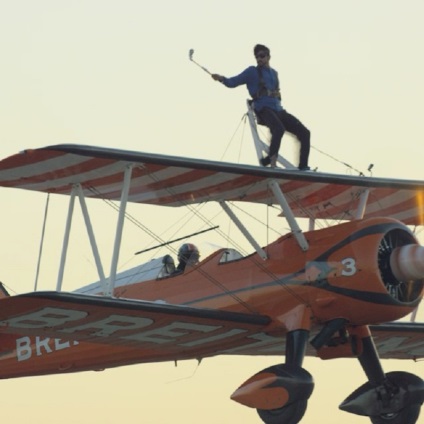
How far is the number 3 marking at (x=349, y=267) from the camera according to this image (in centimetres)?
1806

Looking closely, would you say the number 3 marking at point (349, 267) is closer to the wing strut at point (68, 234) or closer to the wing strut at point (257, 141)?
the wing strut at point (257, 141)

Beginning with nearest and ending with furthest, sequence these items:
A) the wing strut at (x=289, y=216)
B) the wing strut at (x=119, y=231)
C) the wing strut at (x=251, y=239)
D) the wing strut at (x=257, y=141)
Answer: the wing strut at (x=119, y=231), the wing strut at (x=289, y=216), the wing strut at (x=251, y=239), the wing strut at (x=257, y=141)

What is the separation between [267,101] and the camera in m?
19.2

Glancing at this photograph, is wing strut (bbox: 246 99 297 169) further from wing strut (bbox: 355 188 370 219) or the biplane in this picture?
wing strut (bbox: 355 188 370 219)

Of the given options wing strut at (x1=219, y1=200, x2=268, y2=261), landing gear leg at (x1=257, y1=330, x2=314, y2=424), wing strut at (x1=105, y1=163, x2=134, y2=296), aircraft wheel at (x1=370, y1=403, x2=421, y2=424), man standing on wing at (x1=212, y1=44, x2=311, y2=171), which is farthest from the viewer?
man standing on wing at (x1=212, y1=44, x2=311, y2=171)

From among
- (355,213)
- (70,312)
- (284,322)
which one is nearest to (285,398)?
(284,322)

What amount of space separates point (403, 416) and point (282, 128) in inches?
153

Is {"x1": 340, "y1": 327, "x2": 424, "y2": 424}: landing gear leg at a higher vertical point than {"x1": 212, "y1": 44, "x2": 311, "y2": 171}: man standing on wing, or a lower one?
lower

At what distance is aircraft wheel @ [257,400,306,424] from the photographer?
17.5 m

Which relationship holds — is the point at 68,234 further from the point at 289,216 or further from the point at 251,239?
the point at 289,216

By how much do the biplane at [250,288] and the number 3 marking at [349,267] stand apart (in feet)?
0.04

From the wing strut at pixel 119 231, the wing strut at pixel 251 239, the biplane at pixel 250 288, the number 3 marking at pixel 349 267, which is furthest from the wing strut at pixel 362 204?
the wing strut at pixel 119 231

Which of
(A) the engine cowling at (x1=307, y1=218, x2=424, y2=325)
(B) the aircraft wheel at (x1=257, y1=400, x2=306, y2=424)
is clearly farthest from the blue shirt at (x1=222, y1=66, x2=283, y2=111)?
(B) the aircraft wheel at (x1=257, y1=400, x2=306, y2=424)

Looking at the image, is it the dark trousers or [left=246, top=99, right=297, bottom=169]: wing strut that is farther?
[left=246, top=99, right=297, bottom=169]: wing strut
